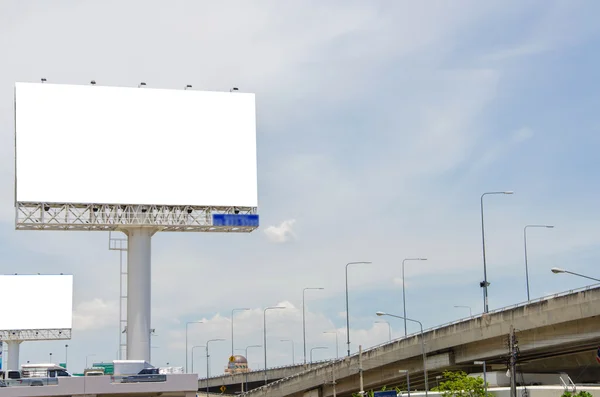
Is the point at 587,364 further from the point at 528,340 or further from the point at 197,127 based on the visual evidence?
the point at 197,127

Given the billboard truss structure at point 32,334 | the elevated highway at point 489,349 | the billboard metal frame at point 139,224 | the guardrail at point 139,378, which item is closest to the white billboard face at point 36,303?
the billboard truss structure at point 32,334

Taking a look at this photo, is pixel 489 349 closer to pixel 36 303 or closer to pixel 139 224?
pixel 139 224

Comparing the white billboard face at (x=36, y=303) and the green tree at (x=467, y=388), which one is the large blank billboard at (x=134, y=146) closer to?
the green tree at (x=467, y=388)

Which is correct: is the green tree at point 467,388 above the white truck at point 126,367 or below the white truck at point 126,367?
below

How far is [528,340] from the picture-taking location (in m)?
79.5

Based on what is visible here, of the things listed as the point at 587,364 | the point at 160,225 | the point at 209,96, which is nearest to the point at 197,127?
the point at 209,96

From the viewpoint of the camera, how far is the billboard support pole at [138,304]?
80875 mm

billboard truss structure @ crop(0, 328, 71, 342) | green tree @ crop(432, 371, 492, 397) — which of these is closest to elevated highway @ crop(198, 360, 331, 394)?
billboard truss structure @ crop(0, 328, 71, 342)

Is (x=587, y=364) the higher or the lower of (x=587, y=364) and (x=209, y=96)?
the lower

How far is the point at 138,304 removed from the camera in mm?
80938

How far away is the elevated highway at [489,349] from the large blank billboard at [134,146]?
72.9 ft

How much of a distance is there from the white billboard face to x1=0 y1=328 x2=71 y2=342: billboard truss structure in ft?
3.41

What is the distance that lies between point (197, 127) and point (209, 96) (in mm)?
2913

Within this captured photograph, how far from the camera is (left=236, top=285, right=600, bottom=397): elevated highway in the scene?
7362 cm
